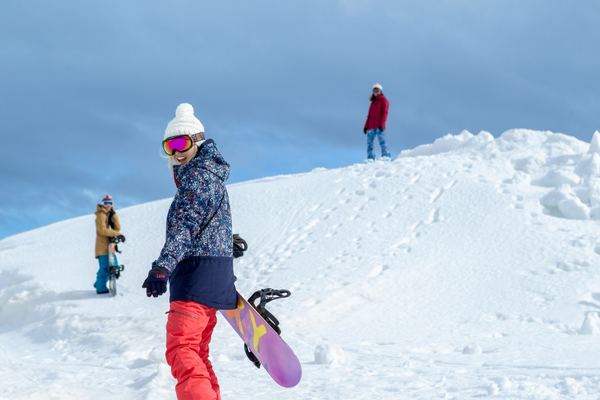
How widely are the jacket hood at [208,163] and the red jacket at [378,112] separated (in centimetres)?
1135

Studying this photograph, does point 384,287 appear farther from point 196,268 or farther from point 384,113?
point 384,113

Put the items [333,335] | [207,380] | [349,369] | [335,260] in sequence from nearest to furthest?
[207,380] → [349,369] → [333,335] → [335,260]

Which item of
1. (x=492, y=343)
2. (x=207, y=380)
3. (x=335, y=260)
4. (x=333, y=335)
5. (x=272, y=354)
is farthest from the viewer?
(x=335, y=260)

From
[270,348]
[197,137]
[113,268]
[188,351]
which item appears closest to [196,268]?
[188,351]

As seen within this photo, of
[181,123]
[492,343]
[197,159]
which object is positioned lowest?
[492,343]

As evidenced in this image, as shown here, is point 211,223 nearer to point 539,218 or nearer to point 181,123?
point 181,123

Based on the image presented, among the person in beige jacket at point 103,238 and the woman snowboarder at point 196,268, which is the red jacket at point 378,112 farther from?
the woman snowboarder at point 196,268

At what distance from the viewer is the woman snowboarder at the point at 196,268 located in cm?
350

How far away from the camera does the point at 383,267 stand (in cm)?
909

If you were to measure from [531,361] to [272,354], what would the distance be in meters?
2.89

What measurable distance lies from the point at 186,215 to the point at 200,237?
16 centimetres

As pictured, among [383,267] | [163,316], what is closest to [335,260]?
[383,267]

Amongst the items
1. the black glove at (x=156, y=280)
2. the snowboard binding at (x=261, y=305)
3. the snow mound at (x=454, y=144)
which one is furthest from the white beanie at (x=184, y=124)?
the snow mound at (x=454, y=144)

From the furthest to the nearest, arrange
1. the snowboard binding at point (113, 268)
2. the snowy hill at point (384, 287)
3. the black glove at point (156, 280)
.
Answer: the snowboard binding at point (113, 268) < the snowy hill at point (384, 287) < the black glove at point (156, 280)
